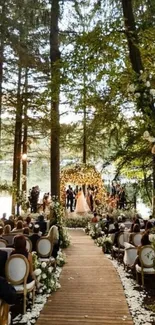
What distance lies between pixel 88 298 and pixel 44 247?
2088 millimetres

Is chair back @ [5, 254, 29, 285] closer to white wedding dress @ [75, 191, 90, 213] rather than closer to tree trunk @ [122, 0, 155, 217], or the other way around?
tree trunk @ [122, 0, 155, 217]

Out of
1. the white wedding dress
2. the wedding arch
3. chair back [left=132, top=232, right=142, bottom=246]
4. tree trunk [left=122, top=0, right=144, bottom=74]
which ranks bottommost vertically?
chair back [left=132, top=232, right=142, bottom=246]

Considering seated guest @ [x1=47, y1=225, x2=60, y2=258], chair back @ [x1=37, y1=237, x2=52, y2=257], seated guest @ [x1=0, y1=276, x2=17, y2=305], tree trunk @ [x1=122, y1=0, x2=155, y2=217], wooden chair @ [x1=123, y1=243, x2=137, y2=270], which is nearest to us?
seated guest @ [x1=0, y1=276, x2=17, y2=305]

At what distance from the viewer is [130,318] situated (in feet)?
17.1

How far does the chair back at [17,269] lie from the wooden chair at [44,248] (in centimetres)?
243

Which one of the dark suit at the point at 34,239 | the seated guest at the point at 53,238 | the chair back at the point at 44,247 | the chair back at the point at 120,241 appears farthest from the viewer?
the chair back at the point at 120,241

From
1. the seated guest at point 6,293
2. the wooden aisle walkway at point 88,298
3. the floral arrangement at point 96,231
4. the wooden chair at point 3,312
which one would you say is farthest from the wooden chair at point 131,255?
the floral arrangement at point 96,231

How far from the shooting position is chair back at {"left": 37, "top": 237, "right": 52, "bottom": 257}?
8.04 meters

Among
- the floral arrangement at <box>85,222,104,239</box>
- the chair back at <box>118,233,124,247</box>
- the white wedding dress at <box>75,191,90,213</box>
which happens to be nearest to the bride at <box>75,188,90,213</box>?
the white wedding dress at <box>75,191,90,213</box>

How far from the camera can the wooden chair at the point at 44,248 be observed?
8039 millimetres

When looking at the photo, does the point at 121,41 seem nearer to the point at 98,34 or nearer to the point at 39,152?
the point at 98,34

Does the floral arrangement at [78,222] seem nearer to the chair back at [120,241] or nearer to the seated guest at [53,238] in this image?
the chair back at [120,241]

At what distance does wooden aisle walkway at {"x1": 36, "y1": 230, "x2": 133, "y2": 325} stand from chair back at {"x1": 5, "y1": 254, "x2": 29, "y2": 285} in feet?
2.09

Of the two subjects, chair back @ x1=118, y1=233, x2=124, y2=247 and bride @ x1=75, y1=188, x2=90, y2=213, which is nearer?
chair back @ x1=118, y1=233, x2=124, y2=247
